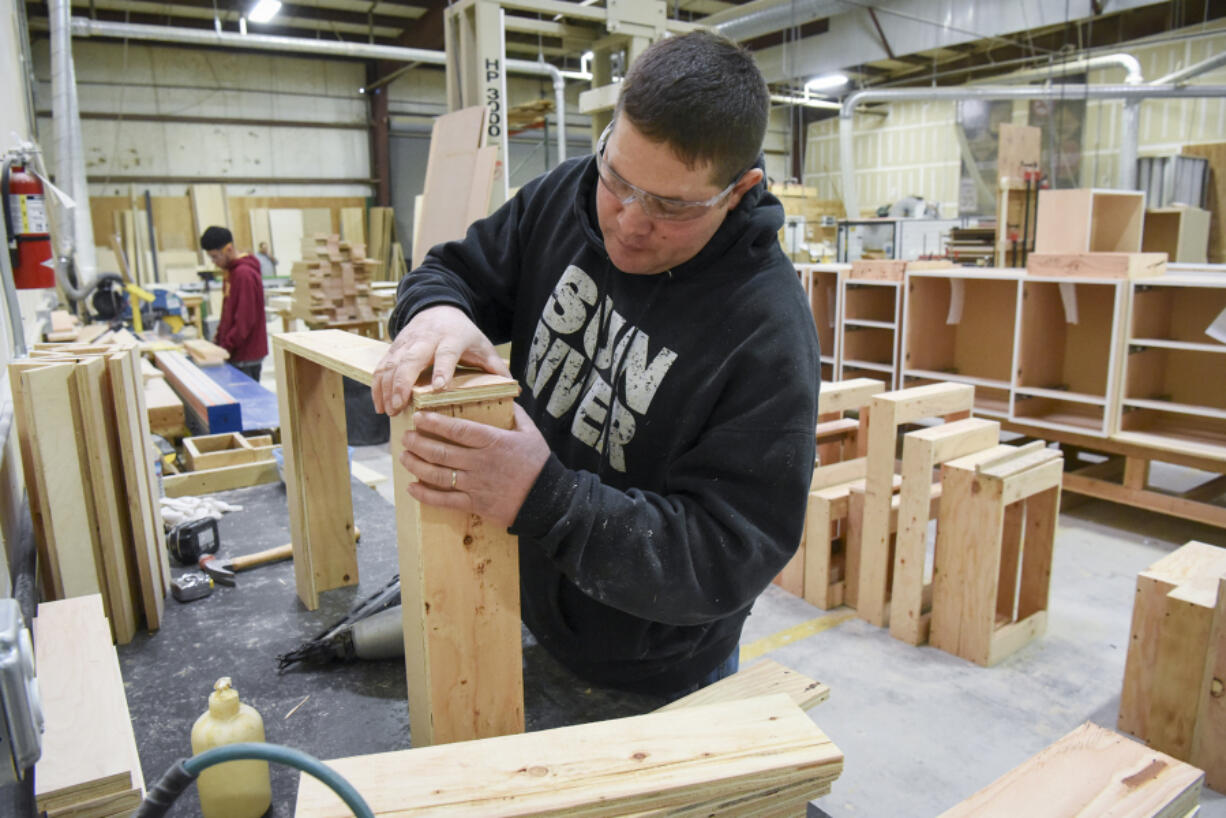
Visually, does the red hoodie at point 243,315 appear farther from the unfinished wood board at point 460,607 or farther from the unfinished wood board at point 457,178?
the unfinished wood board at point 460,607

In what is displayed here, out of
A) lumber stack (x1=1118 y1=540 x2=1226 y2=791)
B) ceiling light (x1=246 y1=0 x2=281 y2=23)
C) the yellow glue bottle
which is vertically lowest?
lumber stack (x1=1118 y1=540 x2=1226 y2=791)

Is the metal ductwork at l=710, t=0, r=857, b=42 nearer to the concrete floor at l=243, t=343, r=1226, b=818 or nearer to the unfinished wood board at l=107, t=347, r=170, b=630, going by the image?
the concrete floor at l=243, t=343, r=1226, b=818

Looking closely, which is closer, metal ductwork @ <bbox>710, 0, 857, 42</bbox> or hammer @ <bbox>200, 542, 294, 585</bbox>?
hammer @ <bbox>200, 542, 294, 585</bbox>

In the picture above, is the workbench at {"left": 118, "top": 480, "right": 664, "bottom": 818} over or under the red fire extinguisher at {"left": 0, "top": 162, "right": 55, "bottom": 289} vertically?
under

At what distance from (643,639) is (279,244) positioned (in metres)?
13.6

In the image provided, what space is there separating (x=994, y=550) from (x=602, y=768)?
2.58 metres

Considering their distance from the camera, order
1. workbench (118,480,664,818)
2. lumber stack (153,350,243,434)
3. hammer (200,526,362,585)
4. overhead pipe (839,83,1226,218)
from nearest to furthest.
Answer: workbench (118,480,664,818)
hammer (200,526,362,585)
lumber stack (153,350,243,434)
overhead pipe (839,83,1226,218)

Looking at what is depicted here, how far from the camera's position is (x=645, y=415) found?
1.29 meters

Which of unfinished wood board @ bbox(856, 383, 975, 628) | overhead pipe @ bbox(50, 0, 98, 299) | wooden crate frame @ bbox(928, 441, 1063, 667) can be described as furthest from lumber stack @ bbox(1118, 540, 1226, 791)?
overhead pipe @ bbox(50, 0, 98, 299)

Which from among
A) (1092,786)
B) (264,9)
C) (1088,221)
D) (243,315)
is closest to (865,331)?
(1088,221)

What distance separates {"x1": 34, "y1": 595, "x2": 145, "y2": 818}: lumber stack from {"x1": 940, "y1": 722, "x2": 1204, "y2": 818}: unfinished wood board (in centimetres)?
129

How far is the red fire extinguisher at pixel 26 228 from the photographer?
2949 millimetres

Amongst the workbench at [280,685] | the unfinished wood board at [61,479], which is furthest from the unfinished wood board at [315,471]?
the unfinished wood board at [61,479]

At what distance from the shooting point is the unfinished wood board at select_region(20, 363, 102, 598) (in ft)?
5.34
